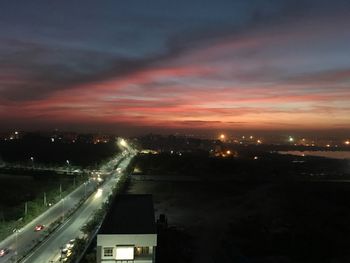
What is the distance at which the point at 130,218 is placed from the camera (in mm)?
22547

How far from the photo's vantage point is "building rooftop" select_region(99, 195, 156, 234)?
2028cm

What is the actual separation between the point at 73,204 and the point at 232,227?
57.1 ft

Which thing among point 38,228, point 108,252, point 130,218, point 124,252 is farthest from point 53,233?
point 124,252

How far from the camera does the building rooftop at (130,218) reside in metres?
20.3

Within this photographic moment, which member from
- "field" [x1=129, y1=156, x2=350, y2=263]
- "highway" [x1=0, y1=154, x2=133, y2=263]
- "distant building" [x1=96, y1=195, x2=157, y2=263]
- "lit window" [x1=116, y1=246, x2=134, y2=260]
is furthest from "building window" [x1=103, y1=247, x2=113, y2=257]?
"field" [x1=129, y1=156, x2=350, y2=263]

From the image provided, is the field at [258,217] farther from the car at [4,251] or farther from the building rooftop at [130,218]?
the car at [4,251]

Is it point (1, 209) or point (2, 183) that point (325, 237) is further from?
point (2, 183)

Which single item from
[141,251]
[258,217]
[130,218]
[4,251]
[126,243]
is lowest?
[258,217]

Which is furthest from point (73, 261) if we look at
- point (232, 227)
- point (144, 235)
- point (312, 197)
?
point (312, 197)

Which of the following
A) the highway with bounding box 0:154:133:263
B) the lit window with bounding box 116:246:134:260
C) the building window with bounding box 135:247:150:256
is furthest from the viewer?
the highway with bounding box 0:154:133:263

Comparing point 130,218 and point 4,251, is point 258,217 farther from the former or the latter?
point 4,251

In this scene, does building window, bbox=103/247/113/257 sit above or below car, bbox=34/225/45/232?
above

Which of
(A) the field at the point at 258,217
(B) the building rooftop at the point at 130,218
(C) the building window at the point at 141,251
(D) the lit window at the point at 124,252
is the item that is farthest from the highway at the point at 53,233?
(A) the field at the point at 258,217

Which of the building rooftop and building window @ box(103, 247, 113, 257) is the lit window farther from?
the building rooftop
